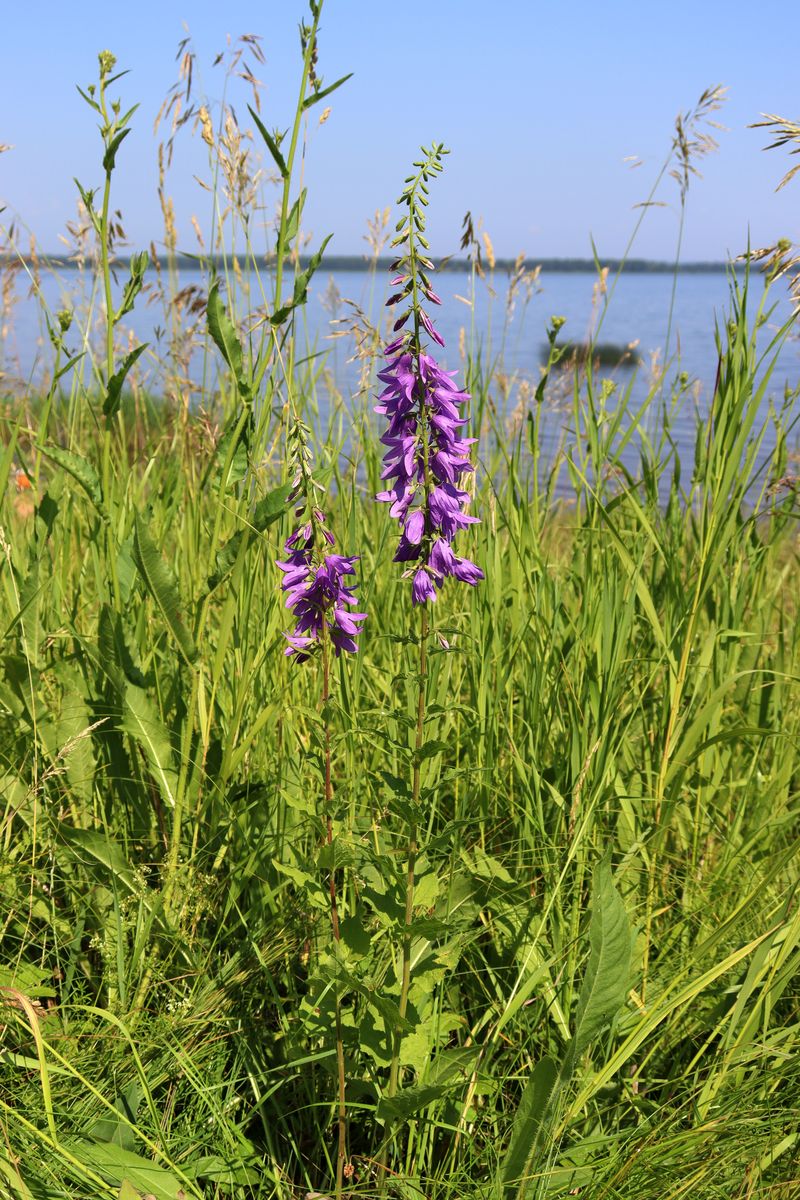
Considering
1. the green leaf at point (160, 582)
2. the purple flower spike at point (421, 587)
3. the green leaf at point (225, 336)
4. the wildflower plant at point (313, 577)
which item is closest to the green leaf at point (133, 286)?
the green leaf at point (225, 336)

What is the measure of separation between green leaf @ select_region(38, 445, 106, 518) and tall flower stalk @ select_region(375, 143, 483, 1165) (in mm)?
784

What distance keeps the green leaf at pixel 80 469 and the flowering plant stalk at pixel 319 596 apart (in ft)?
2.02

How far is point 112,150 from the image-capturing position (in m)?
1.84

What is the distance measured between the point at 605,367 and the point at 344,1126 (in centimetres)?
2560

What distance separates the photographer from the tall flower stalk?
1300 mm

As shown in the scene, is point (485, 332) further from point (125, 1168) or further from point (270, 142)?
point (125, 1168)

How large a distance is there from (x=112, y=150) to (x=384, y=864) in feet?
4.50

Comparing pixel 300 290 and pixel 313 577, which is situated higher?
pixel 300 290

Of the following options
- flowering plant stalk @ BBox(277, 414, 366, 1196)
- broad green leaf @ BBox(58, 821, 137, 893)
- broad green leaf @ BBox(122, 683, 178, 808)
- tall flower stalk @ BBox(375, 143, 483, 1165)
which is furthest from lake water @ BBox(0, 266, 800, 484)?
broad green leaf @ BBox(58, 821, 137, 893)

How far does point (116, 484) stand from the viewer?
8.63 ft

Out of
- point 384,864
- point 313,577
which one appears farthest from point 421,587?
point 384,864

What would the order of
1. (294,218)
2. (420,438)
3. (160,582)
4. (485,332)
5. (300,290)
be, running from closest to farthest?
(420,438), (300,290), (294,218), (160,582), (485,332)

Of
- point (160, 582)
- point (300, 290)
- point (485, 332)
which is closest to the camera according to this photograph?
point (300, 290)

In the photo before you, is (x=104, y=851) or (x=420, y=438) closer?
(x=420, y=438)
